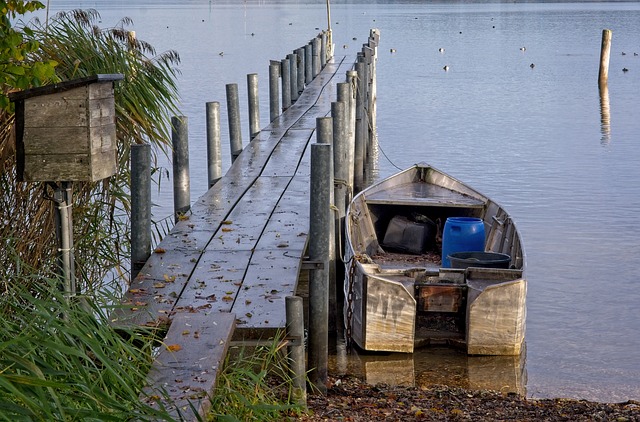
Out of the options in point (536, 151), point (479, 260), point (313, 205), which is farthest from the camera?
point (536, 151)

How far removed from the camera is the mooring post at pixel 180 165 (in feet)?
30.2

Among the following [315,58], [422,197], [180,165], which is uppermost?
[315,58]

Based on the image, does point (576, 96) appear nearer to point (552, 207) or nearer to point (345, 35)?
point (552, 207)

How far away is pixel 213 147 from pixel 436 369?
339cm

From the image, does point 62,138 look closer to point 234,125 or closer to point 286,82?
point 234,125

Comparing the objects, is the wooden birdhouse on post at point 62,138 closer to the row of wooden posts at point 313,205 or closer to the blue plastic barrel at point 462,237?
the row of wooden posts at point 313,205

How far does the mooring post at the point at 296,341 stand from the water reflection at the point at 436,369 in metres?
3.37

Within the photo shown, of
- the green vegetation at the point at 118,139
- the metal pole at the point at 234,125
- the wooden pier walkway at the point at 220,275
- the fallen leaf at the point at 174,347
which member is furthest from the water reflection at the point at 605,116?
the fallen leaf at the point at 174,347

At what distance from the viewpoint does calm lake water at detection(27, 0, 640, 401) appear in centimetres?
1061

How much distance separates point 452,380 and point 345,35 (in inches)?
2479

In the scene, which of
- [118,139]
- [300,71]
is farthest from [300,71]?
[118,139]

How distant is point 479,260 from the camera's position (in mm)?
10492

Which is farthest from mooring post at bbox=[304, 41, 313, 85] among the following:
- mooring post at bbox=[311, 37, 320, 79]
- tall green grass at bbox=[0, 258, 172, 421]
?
tall green grass at bbox=[0, 258, 172, 421]

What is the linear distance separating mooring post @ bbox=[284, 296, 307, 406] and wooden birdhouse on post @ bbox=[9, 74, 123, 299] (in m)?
1.21
